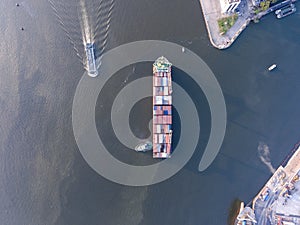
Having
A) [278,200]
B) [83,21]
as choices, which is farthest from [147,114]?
[278,200]

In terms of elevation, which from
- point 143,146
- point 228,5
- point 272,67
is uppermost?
point 228,5

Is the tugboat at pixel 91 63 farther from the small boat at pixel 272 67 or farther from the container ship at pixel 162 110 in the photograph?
the small boat at pixel 272 67

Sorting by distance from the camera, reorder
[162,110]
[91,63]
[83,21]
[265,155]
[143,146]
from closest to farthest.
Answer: [143,146]
[162,110]
[91,63]
[83,21]
[265,155]

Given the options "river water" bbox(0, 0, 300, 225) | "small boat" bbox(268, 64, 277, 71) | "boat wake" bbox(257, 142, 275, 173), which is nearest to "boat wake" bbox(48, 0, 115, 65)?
"river water" bbox(0, 0, 300, 225)

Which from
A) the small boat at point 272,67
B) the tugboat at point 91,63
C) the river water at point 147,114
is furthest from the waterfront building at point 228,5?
the tugboat at point 91,63

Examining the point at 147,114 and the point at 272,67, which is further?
the point at 272,67

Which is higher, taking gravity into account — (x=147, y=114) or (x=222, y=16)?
(x=222, y=16)

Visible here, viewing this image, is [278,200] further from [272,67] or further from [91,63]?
[91,63]

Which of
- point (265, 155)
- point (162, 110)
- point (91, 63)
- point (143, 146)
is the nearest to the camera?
point (143, 146)

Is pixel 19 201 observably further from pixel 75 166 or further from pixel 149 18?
pixel 149 18
